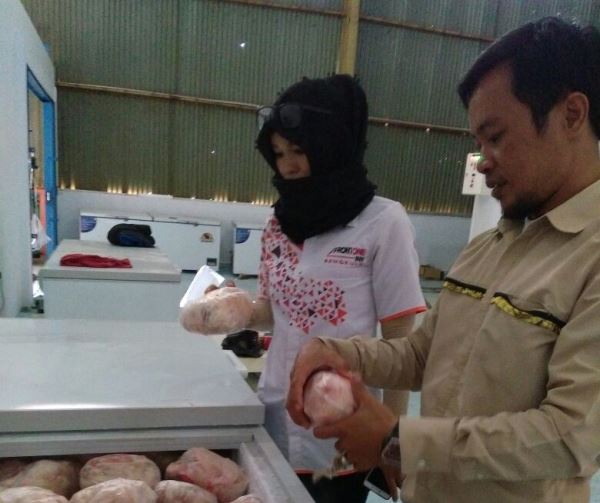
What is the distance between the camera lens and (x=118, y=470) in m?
0.81

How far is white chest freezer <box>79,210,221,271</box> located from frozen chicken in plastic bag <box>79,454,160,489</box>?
592 cm

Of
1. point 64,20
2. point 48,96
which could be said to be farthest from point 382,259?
point 64,20

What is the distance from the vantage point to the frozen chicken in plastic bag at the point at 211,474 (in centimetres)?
82

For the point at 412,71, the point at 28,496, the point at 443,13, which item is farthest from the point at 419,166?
the point at 28,496

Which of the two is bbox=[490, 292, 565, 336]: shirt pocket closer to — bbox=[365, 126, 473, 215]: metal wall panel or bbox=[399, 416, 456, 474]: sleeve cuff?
bbox=[399, 416, 456, 474]: sleeve cuff

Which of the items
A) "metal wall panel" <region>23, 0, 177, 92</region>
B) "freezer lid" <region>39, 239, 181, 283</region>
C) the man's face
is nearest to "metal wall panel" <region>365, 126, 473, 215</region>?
"metal wall panel" <region>23, 0, 177, 92</region>

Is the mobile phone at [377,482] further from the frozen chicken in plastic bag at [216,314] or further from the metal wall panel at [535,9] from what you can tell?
the metal wall panel at [535,9]

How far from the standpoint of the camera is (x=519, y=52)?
69cm

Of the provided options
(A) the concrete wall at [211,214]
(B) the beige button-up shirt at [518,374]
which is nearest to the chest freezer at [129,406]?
(B) the beige button-up shirt at [518,374]

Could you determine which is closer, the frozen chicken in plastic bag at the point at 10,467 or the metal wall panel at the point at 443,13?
the frozen chicken in plastic bag at the point at 10,467

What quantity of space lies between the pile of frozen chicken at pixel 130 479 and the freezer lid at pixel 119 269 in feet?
5.10

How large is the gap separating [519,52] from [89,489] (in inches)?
36.2

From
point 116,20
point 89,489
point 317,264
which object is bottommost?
point 89,489

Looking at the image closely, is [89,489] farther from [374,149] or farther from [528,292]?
[374,149]
